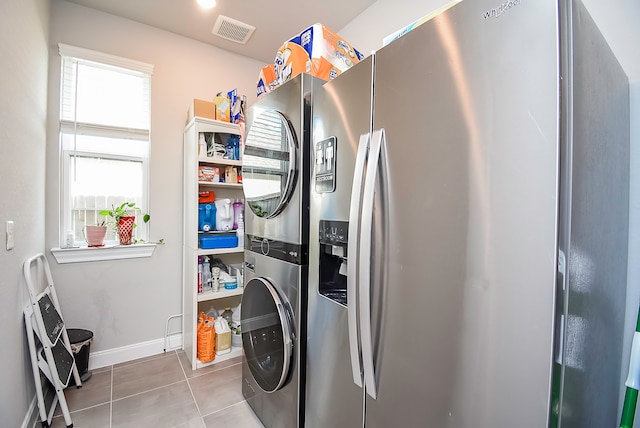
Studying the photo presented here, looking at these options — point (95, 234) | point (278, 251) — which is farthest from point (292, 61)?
point (95, 234)

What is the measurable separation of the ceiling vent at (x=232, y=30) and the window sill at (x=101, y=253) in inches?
76.0

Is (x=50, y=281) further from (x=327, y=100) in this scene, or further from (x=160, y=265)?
(x=327, y=100)

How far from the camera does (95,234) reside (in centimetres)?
220

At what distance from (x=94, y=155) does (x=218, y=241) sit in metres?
1.19

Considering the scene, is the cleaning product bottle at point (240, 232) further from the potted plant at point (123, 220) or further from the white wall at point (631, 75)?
the white wall at point (631, 75)

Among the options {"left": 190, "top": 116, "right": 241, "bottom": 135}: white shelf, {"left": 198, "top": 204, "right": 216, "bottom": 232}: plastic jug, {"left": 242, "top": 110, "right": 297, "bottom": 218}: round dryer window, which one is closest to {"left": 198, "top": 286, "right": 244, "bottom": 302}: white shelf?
{"left": 198, "top": 204, "right": 216, "bottom": 232}: plastic jug

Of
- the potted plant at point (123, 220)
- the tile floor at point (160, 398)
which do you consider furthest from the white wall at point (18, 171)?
the potted plant at point (123, 220)

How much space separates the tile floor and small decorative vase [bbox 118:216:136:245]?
1.01 m

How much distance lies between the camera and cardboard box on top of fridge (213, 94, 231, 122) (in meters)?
2.44

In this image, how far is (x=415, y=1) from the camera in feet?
5.92

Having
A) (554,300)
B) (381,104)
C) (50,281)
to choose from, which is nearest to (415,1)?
(381,104)

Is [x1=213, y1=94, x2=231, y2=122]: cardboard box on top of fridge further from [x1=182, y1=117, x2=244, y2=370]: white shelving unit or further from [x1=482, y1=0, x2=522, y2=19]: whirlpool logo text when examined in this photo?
[x1=482, y1=0, x2=522, y2=19]: whirlpool logo text

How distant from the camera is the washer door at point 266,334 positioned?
136 centimetres

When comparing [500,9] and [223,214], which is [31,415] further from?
[500,9]
